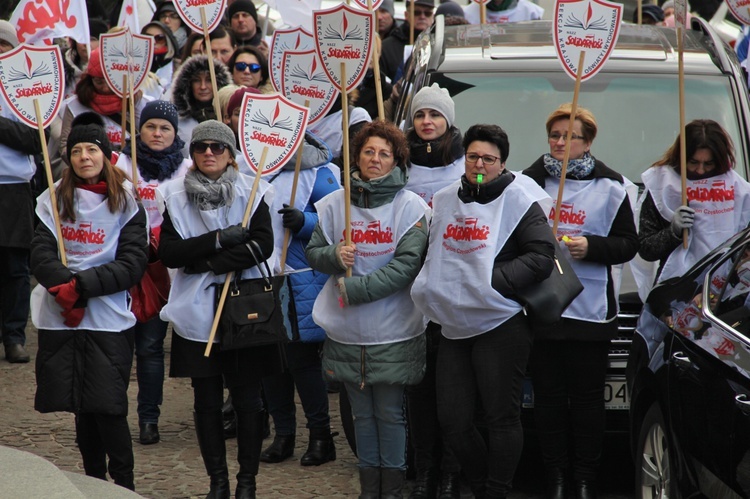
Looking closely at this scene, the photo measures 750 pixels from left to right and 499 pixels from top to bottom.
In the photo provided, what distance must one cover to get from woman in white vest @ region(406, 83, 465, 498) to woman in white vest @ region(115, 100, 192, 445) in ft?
4.76

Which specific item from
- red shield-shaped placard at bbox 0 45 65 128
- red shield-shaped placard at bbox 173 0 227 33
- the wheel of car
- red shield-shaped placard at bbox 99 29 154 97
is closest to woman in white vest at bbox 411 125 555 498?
the wheel of car

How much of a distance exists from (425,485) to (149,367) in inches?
78.6

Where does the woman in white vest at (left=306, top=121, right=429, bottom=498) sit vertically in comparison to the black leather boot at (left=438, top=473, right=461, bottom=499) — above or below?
above

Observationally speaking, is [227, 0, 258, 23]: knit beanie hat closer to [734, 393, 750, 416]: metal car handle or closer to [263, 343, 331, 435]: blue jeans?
[263, 343, 331, 435]: blue jeans

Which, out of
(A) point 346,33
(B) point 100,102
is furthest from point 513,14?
(A) point 346,33

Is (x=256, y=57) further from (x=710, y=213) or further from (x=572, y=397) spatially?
(x=572, y=397)

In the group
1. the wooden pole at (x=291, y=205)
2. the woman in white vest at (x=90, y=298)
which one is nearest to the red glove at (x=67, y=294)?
the woman in white vest at (x=90, y=298)

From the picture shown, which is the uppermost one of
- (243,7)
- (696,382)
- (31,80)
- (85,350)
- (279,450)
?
(243,7)

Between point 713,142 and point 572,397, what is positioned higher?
point 713,142

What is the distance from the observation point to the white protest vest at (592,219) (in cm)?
627

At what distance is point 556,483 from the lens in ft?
20.6

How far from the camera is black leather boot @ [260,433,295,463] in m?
7.16

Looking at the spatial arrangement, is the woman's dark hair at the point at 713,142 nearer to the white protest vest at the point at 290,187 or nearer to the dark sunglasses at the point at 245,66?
the white protest vest at the point at 290,187

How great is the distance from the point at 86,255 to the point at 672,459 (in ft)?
9.53
